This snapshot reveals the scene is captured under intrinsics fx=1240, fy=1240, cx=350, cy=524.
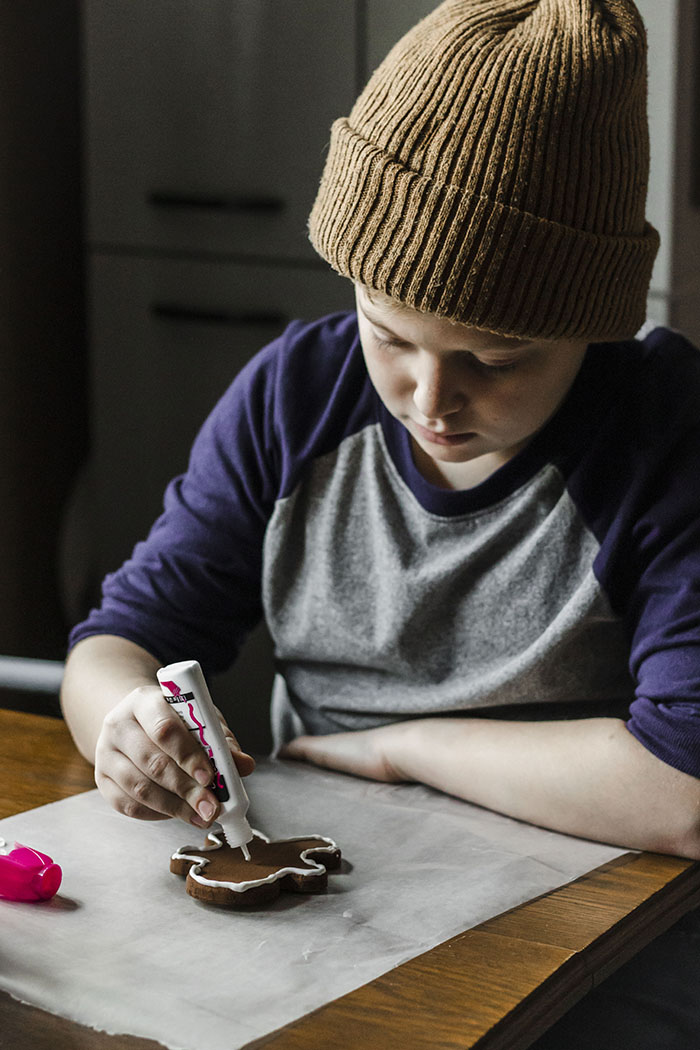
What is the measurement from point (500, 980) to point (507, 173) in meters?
0.53

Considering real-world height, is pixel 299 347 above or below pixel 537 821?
above

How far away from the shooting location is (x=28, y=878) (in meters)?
0.74

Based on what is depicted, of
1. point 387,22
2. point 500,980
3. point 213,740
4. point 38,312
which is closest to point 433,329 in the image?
point 213,740

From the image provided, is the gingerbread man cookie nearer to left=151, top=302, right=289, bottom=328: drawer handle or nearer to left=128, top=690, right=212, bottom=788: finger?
left=128, top=690, right=212, bottom=788: finger

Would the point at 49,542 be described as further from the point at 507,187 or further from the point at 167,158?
the point at 507,187

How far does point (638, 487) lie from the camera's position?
0.99 m

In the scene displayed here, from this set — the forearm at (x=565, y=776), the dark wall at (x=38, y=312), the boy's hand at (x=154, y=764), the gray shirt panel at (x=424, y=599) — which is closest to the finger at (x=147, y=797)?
the boy's hand at (x=154, y=764)

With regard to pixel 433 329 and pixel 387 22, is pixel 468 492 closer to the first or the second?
pixel 433 329

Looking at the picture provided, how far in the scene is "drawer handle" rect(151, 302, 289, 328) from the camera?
2078 millimetres

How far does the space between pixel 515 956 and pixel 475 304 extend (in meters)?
0.43

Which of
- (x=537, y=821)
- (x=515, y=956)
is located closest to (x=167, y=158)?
(x=537, y=821)

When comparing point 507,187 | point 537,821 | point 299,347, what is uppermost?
point 507,187

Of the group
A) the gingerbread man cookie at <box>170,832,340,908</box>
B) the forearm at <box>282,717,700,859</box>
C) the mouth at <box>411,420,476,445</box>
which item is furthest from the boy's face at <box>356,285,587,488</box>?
the gingerbread man cookie at <box>170,832,340,908</box>

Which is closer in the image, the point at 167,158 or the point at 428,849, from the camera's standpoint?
the point at 428,849
